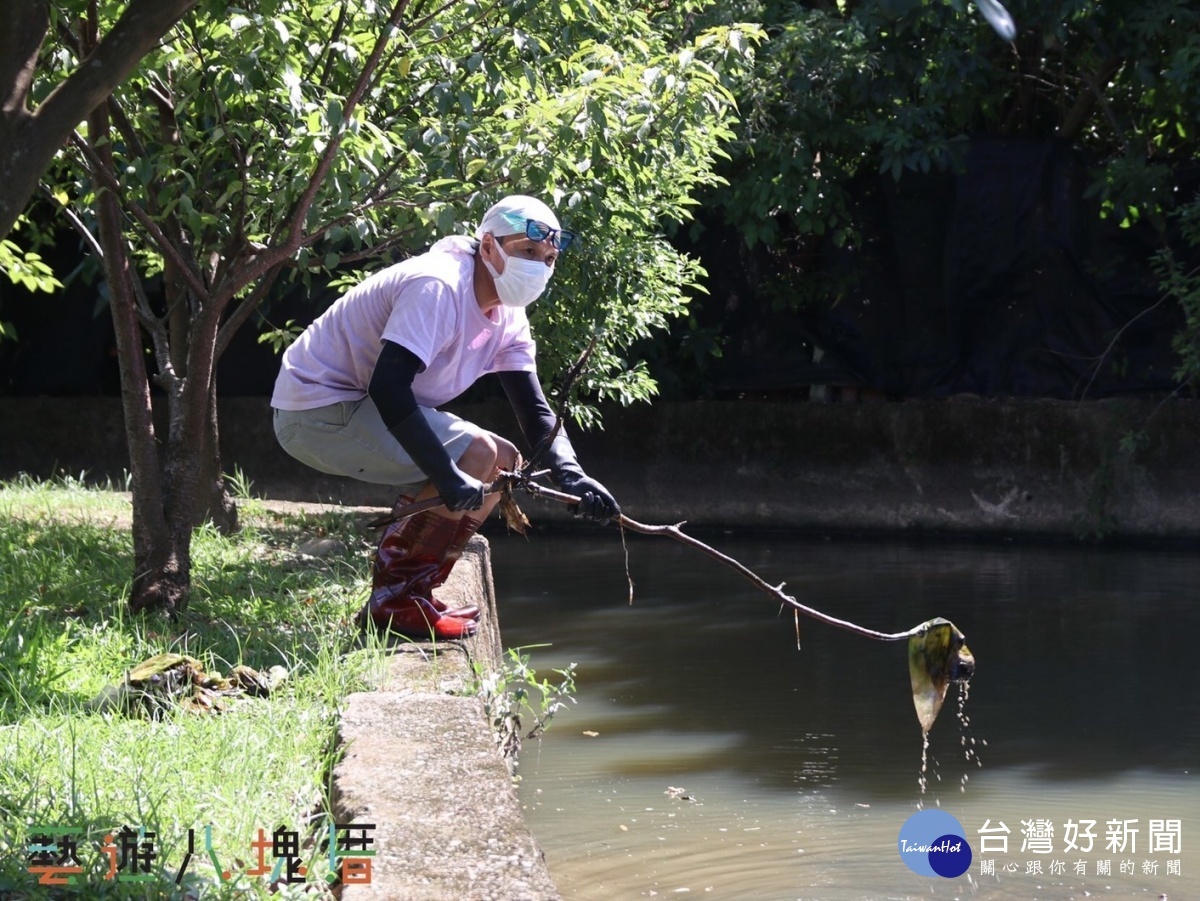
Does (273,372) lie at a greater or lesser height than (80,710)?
greater

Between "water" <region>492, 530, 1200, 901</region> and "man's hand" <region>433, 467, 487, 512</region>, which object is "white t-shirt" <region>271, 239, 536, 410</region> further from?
"water" <region>492, 530, 1200, 901</region>

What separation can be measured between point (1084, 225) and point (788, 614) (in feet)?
16.8

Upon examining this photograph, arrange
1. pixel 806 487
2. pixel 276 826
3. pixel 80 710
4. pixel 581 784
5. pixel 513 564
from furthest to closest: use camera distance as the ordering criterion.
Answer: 1. pixel 806 487
2. pixel 513 564
3. pixel 581 784
4. pixel 80 710
5. pixel 276 826

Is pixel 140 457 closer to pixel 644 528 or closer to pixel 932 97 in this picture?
pixel 644 528

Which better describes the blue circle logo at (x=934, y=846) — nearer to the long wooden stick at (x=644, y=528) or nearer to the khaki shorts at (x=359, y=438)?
the long wooden stick at (x=644, y=528)

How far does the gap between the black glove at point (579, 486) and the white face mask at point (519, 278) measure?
0.46 m

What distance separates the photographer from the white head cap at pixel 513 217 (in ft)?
14.8

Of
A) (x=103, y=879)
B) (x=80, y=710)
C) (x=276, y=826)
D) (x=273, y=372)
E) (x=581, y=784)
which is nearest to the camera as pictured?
(x=103, y=879)

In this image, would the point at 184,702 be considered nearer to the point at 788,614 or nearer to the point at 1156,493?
the point at 788,614

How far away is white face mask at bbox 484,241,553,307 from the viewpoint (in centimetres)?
446

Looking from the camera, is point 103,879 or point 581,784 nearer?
point 103,879

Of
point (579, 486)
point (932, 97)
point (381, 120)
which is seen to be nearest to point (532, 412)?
point (579, 486)


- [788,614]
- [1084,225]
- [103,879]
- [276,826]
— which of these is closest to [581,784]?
[276,826]

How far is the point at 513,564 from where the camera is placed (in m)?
10.3
